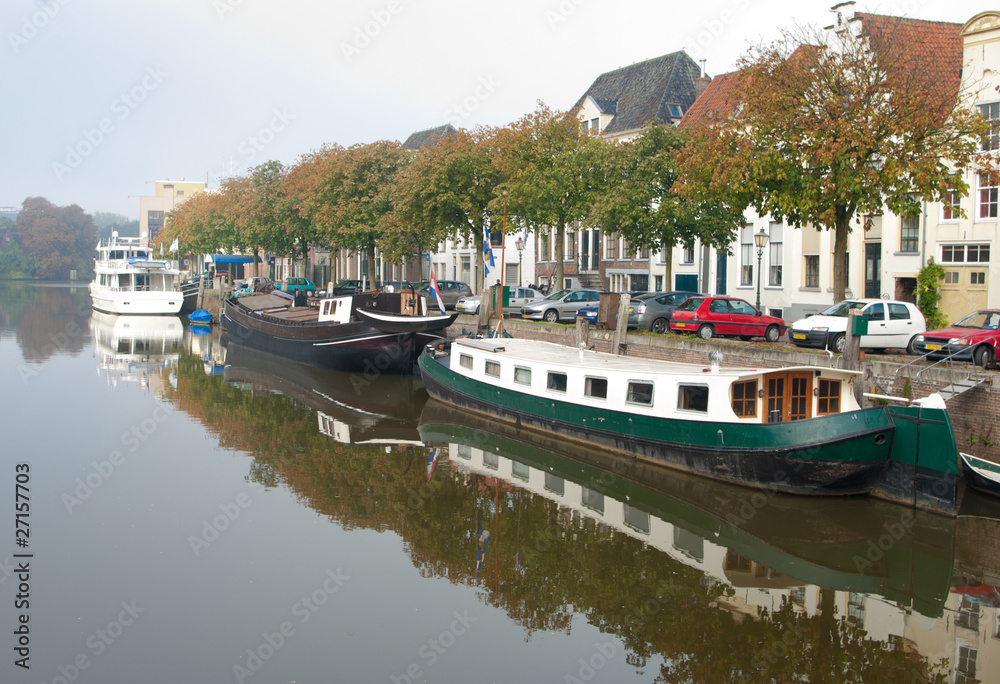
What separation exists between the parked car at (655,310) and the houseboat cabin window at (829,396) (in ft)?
32.5

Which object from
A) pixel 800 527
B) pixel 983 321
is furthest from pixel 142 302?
pixel 800 527

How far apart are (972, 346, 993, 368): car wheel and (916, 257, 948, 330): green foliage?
11390 mm

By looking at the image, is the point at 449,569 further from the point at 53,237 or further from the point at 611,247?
the point at 53,237


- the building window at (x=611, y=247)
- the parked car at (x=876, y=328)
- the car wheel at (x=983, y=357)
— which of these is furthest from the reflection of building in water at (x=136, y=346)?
the car wheel at (x=983, y=357)

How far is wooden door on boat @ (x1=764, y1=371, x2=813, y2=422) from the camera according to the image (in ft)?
55.0

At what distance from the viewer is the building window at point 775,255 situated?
3578cm

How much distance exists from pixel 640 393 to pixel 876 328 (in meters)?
7.48

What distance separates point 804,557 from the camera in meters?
13.6

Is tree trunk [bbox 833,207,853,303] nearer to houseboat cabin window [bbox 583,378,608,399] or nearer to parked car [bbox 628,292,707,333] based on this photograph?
parked car [bbox 628,292,707,333]

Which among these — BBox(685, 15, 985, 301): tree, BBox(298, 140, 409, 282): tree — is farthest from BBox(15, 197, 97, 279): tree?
BBox(685, 15, 985, 301): tree

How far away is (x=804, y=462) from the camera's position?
615 inches

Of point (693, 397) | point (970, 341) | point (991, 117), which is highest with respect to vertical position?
point (991, 117)

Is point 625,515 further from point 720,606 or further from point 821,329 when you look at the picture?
point 821,329

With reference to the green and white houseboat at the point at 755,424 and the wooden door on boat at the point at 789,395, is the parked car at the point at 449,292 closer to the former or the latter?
the green and white houseboat at the point at 755,424
